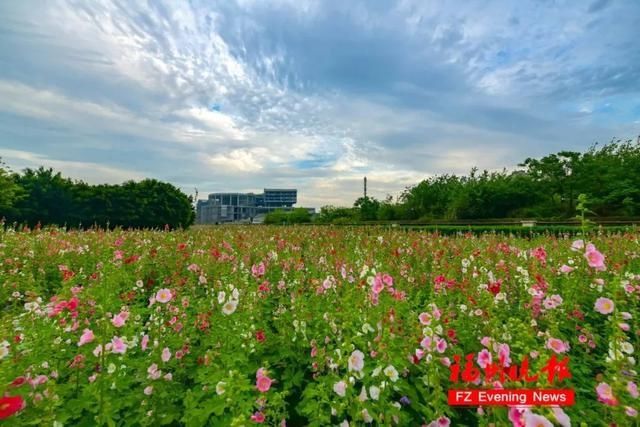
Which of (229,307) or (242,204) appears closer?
(229,307)

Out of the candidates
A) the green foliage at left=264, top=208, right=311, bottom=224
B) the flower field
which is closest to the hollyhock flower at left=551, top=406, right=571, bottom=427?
the flower field

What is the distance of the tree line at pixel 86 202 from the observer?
21516mm

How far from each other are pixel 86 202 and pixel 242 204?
133406 mm

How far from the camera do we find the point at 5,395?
151 centimetres

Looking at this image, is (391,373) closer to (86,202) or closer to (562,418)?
(562,418)

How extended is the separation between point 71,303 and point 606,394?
3034 millimetres

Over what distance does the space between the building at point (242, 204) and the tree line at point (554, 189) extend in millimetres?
107607

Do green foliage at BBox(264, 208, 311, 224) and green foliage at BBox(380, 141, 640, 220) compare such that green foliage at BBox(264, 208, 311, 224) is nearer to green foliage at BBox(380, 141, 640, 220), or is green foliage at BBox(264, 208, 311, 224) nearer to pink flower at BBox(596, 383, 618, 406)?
green foliage at BBox(380, 141, 640, 220)

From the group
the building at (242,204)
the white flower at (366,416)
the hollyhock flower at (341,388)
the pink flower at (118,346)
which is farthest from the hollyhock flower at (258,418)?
the building at (242,204)

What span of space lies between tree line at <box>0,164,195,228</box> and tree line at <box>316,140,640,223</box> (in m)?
25.8

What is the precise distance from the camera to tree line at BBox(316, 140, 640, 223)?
2575cm

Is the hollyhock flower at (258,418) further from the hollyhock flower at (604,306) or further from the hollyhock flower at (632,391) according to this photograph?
the hollyhock flower at (604,306)

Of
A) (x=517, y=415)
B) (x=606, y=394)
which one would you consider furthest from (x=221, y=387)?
(x=606, y=394)

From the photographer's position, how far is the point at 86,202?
24.9m
